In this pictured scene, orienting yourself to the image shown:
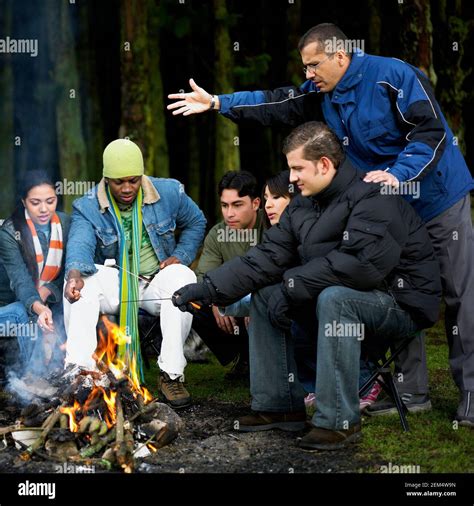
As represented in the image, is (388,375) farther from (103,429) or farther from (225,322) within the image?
(103,429)

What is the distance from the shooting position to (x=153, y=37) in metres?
13.8

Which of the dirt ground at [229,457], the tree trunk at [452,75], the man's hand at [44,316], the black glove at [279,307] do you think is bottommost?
the dirt ground at [229,457]

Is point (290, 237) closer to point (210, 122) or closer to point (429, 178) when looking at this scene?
point (429, 178)

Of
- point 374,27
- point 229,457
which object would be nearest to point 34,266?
point 229,457

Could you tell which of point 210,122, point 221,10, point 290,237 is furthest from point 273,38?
point 290,237

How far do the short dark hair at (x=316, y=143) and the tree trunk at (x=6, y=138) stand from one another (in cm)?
764

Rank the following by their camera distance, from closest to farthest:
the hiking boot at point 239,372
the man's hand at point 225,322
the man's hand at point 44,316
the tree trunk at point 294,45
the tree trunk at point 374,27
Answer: the man's hand at point 44,316
the man's hand at point 225,322
the hiking boot at point 239,372
the tree trunk at point 294,45
the tree trunk at point 374,27

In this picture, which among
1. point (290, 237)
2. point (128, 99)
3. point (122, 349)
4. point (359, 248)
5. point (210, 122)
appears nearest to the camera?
point (359, 248)

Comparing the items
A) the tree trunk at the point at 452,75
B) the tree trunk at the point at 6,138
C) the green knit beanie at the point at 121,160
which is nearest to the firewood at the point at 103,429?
the green knit beanie at the point at 121,160

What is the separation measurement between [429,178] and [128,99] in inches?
235

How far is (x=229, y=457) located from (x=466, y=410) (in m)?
1.57

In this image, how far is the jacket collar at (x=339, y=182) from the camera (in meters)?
6.27

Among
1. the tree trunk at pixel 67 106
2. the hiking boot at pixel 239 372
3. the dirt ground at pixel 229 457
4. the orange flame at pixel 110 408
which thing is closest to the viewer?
the dirt ground at pixel 229 457

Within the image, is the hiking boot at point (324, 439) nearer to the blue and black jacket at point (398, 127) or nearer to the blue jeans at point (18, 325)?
the blue and black jacket at point (398, 127)
